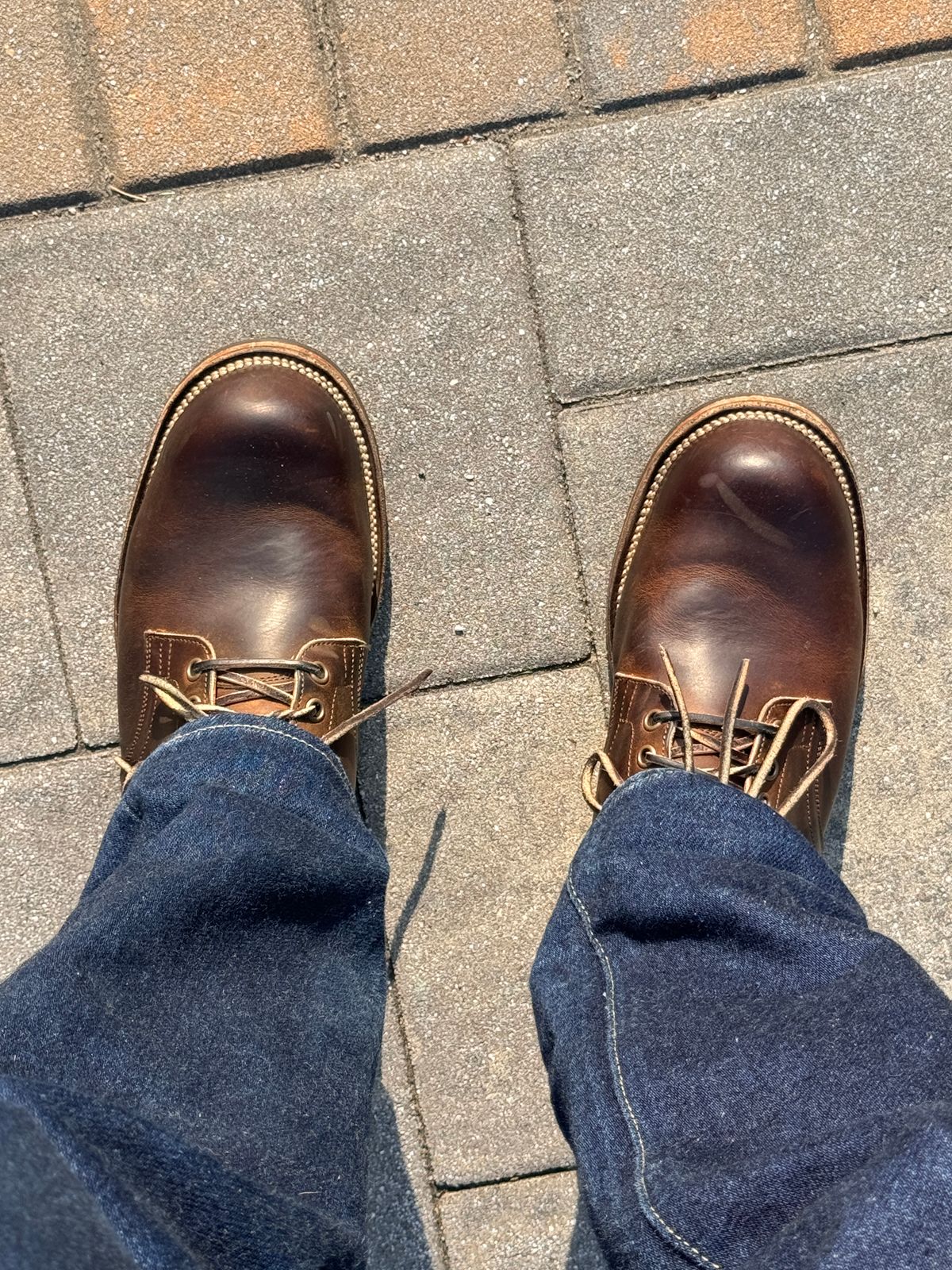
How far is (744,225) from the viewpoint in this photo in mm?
1566

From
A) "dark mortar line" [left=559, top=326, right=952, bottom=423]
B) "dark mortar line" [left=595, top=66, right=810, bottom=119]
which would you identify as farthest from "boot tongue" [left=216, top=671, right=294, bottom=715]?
"dark mortar line" [left=595, top=66, right=810, bottom=119]

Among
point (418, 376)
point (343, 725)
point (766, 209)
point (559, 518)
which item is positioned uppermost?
point (766, 209)

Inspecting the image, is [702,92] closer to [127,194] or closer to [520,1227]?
[127,194]

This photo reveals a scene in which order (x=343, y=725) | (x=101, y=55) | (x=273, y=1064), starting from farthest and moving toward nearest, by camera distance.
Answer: (x=101, y=55) < (x=343, y=725) < (x=273, y=1064)

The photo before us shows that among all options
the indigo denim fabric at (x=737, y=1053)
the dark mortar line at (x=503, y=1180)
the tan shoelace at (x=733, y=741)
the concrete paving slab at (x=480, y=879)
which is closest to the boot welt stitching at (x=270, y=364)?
the concrete paving slab at (x=480, y=879)

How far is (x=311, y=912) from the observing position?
118 cm

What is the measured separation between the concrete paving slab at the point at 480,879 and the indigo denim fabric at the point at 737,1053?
1.18ft

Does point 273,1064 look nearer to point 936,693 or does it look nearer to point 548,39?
point 936,693

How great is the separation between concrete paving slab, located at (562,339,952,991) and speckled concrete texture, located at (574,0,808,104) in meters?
0.45

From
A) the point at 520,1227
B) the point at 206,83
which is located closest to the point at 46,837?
the point at 520,1227

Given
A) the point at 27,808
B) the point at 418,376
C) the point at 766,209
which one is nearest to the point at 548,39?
the point at 766,209

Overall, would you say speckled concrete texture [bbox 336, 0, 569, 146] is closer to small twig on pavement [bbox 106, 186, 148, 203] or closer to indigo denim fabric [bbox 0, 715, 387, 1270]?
small twig on pavement [bbox 106, 186, 148, 203]

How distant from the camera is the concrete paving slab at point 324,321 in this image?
1562 mm

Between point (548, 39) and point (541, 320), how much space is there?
0.41 meters
